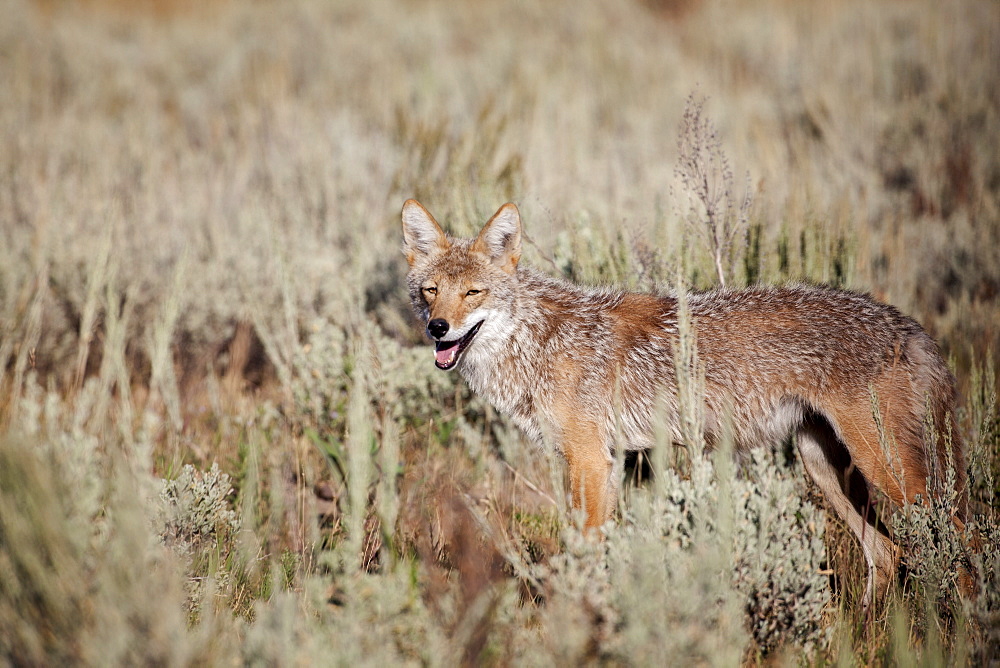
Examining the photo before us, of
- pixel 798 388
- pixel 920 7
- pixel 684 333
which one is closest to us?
pixel 684 333

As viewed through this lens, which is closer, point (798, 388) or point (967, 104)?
point (798, 388)

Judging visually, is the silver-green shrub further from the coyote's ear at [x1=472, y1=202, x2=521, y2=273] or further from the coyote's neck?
the coyote's ear at [x1=472, y1=202, x2=521, y2=273]

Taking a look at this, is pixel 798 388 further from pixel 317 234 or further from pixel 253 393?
pixel 317 234

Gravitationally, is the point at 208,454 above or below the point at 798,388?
below

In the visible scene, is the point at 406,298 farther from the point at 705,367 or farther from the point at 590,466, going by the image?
the point at 705,367

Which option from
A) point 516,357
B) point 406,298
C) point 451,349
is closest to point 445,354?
point 451,349

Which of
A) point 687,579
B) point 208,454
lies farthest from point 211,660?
point 208,454

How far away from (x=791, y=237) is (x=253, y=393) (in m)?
3.86

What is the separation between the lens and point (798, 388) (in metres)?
3.28

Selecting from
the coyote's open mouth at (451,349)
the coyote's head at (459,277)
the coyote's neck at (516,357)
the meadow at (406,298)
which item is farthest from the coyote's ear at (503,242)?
the meadow at (406,298)

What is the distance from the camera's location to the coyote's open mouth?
3.54 meters

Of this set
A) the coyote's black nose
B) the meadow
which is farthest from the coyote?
the meadow

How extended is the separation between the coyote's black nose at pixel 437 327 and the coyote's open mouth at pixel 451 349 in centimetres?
10

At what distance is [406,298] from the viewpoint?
5422mm
